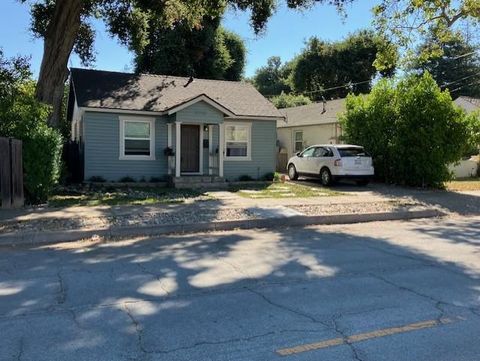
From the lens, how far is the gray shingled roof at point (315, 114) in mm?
28961

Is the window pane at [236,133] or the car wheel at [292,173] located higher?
the window pane at [236,133]

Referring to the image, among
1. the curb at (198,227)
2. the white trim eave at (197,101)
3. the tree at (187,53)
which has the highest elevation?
the tree at (187,53)

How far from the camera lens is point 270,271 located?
7207 millimetres

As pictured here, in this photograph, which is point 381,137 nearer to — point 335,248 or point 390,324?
point 335,248

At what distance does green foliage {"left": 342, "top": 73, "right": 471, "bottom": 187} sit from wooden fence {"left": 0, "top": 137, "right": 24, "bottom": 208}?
1298 cm

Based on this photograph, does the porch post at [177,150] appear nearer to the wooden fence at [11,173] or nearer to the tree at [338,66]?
the wooden fence at [11,173]

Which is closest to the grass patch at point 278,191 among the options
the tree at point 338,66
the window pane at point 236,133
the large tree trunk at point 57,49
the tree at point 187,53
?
the window pane at point 236,133

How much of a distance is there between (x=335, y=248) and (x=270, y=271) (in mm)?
2146

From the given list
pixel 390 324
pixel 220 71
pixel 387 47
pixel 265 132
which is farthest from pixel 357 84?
pixel 390 324

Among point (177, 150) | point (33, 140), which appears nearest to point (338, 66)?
point (177, 150)

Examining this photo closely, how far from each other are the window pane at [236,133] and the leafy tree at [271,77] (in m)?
46.1

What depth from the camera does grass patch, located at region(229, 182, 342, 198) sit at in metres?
16.6

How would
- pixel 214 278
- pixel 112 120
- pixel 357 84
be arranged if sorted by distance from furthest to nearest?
pixel 357 84
pixel 112 120
pixel 214 278

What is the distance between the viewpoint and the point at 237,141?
2172cm
